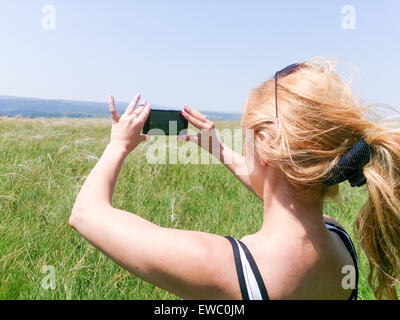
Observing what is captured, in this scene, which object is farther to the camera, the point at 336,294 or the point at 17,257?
the point at 17,257

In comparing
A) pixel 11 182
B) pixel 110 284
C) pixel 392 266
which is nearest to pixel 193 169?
pixel 11 182

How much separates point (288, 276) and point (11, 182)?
2.68m

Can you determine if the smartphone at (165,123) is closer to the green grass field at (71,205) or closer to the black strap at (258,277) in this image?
the black strap at (258,277)

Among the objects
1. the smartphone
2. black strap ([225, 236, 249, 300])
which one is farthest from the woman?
the smartphone

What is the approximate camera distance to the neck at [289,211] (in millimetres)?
1312

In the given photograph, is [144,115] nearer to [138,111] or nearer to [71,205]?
[138,111]

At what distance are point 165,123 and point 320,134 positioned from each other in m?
0.68

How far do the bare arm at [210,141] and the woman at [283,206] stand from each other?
42 centimetres

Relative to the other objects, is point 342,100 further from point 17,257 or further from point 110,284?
point 17,257

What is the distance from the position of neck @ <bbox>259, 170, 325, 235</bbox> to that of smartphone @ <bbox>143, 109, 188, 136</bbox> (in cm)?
53

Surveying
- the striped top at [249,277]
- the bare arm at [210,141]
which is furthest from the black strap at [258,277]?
the bare arm at [210,141]

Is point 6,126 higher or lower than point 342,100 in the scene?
lower
